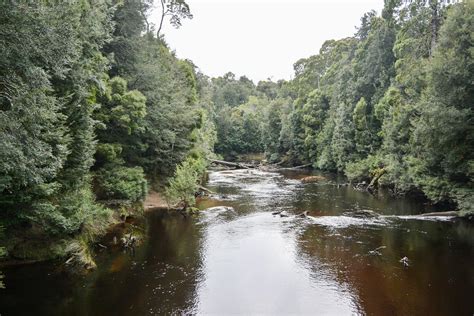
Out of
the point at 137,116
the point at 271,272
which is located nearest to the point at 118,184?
the point at 137,116

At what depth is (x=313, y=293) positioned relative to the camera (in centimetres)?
1415

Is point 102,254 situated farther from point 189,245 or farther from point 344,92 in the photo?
point 344,92

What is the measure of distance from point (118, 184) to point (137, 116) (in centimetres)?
519

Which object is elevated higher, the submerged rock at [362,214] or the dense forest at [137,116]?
the dense forest at [137,116]

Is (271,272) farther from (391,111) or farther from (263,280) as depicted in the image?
(391,111)

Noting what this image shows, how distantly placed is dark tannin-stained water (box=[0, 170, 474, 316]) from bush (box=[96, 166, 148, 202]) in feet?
8.16

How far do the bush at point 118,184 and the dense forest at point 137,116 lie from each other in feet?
0.26

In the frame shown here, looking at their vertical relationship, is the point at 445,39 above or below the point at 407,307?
above

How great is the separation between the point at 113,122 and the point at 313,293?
59.9ft

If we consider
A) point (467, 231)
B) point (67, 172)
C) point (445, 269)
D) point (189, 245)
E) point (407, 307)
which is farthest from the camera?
point (467, 231)

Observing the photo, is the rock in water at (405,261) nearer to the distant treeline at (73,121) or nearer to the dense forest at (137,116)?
the dense forest at (137,116)

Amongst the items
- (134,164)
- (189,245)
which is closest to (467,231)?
(189,245)

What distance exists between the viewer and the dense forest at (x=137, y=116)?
36.7 feet

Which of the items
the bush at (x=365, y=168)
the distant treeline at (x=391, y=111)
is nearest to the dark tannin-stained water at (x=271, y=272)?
the distant treeline at (x=391, y=111)
